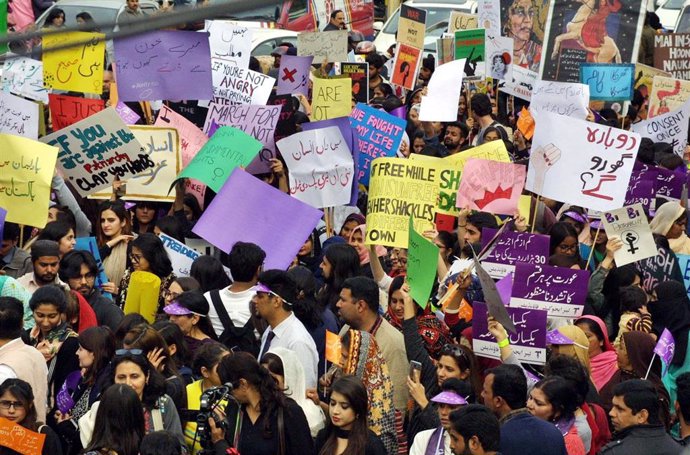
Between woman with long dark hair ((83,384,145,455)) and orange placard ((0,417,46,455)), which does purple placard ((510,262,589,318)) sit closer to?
woman with long dark hair ((83,384,145,455))

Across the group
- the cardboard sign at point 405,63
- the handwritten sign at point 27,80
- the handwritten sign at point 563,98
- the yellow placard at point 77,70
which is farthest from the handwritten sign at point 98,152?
the cardboard sign at point 405,63

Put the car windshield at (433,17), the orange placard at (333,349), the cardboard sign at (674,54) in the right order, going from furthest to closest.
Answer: the car windshield at (433,17)
the cardboard sign at (674,54)
the orange placard at (333,349)

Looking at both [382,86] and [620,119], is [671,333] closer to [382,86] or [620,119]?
[620,119]

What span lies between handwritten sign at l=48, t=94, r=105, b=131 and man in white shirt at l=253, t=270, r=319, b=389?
4.33 meters

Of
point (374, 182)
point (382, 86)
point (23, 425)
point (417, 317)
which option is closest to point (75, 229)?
point (374, 182)

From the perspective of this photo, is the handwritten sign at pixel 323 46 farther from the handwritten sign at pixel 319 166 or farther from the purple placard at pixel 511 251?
the purple placard at pixel 511 251

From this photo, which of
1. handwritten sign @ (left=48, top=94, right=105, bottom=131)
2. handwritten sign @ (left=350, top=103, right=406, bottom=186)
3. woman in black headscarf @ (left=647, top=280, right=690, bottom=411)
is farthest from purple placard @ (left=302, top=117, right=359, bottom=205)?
woman in black headscarf @ (left=647, top=280, right=690, bottom=411)

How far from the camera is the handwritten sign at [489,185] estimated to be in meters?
9.89

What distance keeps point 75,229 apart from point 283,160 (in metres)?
2.14

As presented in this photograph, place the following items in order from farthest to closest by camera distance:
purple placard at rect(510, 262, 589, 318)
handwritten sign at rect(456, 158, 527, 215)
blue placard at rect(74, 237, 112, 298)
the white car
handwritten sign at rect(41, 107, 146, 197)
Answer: the white car, handwritten sign at rect(41, 107, 146, 197), handwritten sign at rect(456, 158, 527, 215), blue placard at rect(74, 237, 112, 298), purple placard at rect(510, 262, 589, 318)

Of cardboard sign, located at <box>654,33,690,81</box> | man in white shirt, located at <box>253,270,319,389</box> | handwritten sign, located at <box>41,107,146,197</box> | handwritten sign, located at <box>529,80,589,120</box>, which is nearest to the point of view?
man in white shirt, located at <box>253,270,319,389</box>

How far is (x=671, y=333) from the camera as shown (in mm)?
8336

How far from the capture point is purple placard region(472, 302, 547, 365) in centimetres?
730

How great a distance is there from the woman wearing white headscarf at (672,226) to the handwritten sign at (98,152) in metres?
3.87
